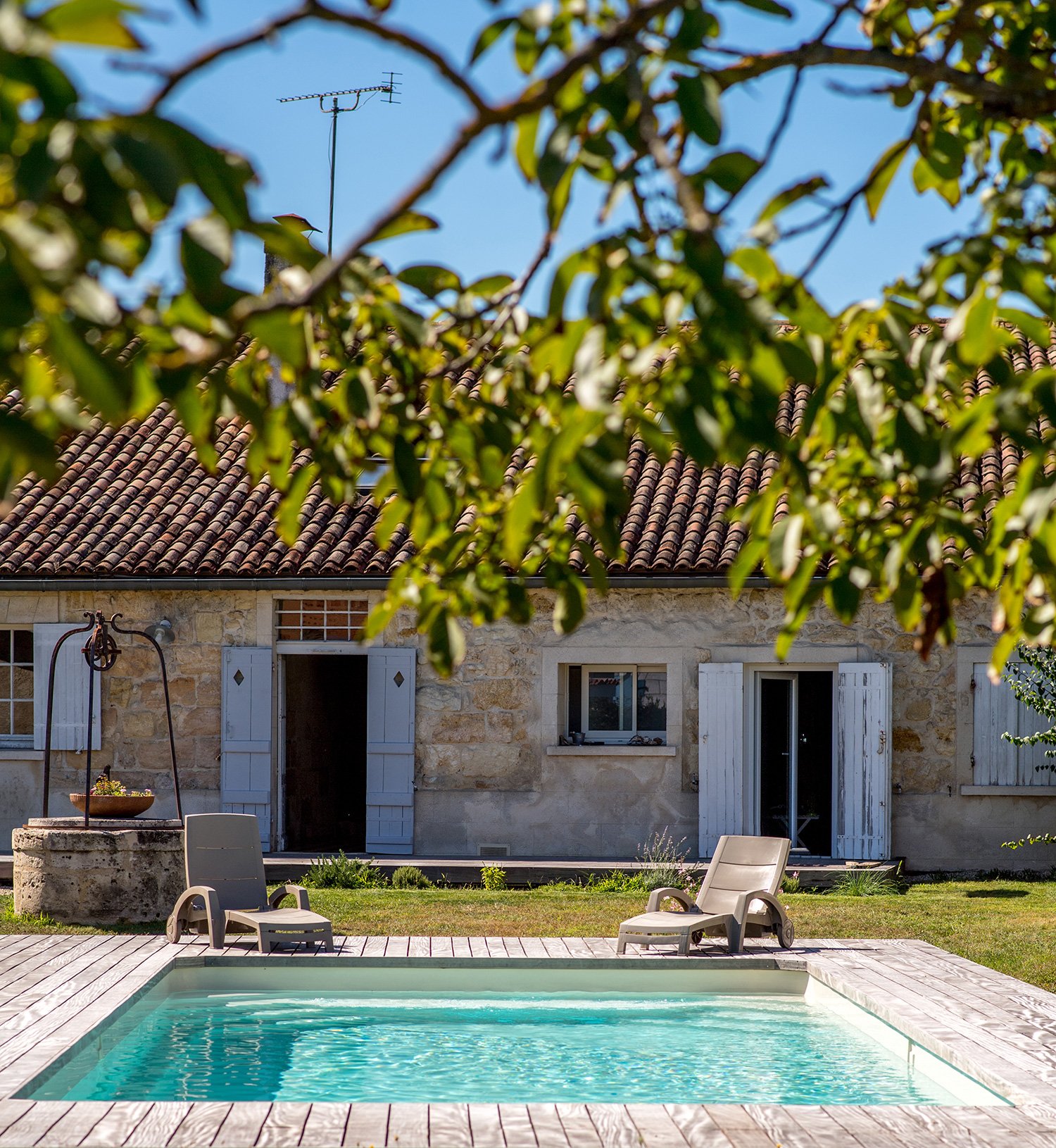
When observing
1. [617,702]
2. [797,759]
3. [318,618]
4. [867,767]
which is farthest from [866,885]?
[318,618]

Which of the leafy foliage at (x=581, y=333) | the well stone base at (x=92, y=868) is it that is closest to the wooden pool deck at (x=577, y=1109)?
the well stone base at (x=92, y=868)

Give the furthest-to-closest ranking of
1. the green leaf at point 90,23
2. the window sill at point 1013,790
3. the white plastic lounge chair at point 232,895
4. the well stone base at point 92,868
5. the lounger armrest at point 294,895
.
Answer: the window sill at point 1013,790 < the well stone base at point 92,868 < the lounger armrest at point 294,895 < the white plastic lounge chair at point 232,895 < the green leaf at point 90,23

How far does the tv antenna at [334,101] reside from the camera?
834 inches

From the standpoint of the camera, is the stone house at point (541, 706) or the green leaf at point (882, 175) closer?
the green leaf at point (882, 175)

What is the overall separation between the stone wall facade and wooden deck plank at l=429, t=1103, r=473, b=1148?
853cm

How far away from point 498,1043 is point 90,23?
7.28 meters

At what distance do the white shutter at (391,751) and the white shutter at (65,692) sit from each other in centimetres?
284

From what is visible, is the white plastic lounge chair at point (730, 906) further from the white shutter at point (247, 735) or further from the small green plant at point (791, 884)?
the white shutter at point (247, 735)

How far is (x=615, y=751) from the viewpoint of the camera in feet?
46.1

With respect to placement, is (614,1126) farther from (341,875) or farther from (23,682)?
(23,682)

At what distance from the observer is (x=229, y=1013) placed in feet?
28.3

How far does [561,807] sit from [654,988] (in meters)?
5.15

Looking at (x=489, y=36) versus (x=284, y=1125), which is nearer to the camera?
(x=489, y=36)

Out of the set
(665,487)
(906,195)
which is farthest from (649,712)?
(906,195)
